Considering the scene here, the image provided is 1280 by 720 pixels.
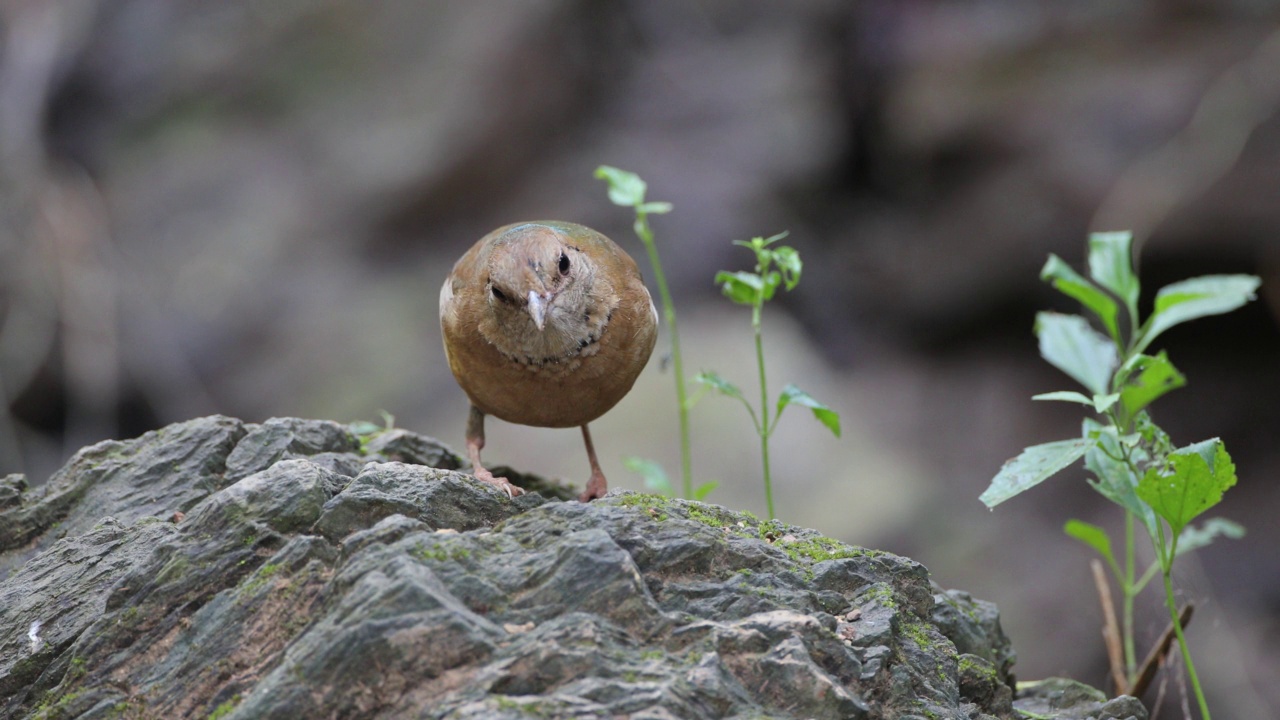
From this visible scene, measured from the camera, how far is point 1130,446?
3.46 metres

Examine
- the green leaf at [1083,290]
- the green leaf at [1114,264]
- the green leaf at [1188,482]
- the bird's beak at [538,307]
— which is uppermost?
the green leaf at [1114,264]

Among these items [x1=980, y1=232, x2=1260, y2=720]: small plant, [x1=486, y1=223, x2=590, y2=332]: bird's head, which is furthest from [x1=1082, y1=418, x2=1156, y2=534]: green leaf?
[x1=486, y1=223, x2=590, y2=332]: bird's head

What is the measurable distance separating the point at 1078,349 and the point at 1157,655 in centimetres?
119

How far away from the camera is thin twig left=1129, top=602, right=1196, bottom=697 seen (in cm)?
368

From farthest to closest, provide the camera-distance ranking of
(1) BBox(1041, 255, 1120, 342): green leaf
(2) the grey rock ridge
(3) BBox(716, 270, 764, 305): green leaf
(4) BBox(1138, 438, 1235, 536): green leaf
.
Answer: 1. (1) BBox(1041, 255, 1120, 342): green leaf
2. (3) BBox(716, 270, 764, 305): green leaf
3. (4) BBox(1138, 438, 1235, 536): green leaf
4. (2) the grey rock ridge

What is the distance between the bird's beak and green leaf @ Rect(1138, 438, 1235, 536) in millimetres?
1878

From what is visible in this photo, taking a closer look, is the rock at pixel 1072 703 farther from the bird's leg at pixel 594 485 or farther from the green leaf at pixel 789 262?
the bird's leg at pixel 594 485

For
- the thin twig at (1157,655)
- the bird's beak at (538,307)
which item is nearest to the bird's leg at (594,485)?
the bird's beak at (538,307)

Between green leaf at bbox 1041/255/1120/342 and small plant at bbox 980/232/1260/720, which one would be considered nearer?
small plant at bbox 980/232/1260/720

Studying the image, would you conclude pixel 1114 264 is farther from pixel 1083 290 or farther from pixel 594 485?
pixel 594 485

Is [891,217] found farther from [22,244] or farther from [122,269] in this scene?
[22,244]

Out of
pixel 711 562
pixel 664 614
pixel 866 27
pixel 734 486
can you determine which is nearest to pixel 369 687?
pixel 664 614

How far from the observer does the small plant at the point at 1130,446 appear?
10.1 ft

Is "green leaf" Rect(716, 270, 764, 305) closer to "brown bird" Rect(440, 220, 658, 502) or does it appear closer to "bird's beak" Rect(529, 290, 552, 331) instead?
"brown bird" Rect(440, 220, 658, 502)
